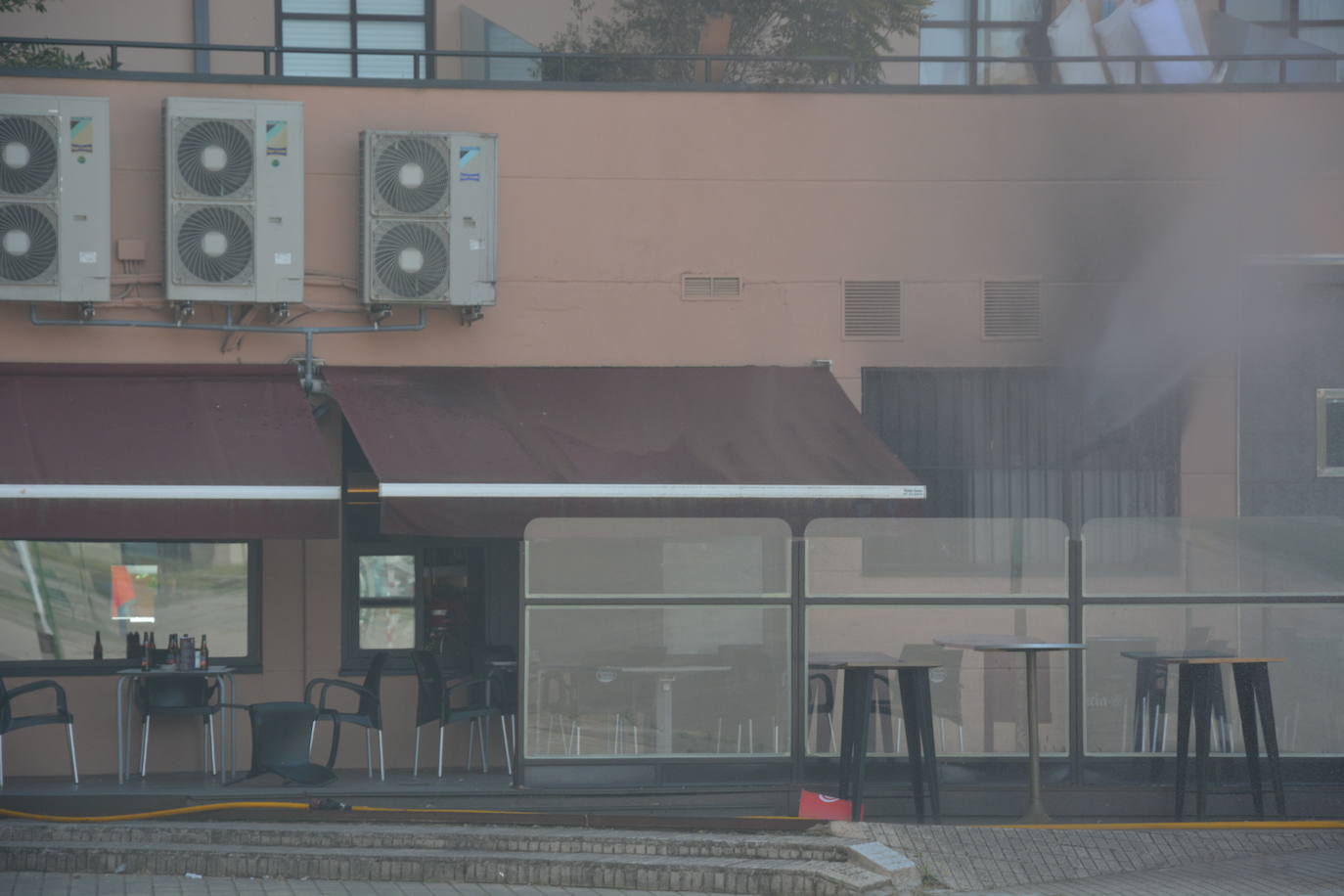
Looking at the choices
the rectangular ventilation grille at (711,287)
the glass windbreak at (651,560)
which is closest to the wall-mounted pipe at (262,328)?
the rectangular ventilation grille at (711,287)

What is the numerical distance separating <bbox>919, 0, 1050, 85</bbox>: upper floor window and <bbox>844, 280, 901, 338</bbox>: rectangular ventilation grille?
2.61m

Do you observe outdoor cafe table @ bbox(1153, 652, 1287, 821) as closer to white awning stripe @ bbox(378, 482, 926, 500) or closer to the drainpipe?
white awning stripe @ bbox(378, 482, 926, 500)

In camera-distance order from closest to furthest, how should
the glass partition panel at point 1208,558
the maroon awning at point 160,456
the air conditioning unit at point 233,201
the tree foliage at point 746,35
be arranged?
the maroon awning at point 160,456
the glass partition panel at point 1208,558
the air conditioning unit at point 233,201
the tree foliage at point 746,35

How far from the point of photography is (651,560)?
10492 millimetres

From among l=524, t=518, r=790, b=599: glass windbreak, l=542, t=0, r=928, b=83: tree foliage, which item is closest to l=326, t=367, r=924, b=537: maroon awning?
l=524, t=518, r=790, b=599: glass windbreak

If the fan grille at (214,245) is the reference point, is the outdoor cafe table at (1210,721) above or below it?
below

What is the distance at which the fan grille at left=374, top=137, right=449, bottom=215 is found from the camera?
11.8 meters

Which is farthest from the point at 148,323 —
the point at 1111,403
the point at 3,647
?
the point at 1111,403

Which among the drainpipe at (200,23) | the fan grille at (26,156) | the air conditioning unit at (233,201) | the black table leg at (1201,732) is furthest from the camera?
the drainpipe at (200,23)

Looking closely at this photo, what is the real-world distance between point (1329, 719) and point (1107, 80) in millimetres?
5570

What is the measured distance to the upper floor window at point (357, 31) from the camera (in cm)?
1440

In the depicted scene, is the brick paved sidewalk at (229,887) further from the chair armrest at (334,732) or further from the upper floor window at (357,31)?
the upper floor window at (357,31)

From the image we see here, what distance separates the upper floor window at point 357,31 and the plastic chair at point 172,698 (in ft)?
18.6

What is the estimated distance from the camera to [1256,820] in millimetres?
10273
